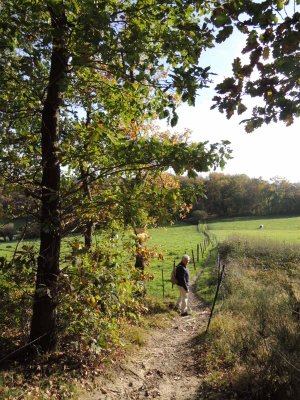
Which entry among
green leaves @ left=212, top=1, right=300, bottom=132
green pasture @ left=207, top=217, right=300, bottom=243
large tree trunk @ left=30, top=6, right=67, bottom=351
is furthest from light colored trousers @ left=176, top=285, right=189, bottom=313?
green pasture @ left=207, top=217, right=300, bottom=243

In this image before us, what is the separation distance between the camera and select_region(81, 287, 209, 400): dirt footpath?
686cm

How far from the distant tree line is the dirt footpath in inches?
2973

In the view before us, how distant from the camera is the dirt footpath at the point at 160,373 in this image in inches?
270

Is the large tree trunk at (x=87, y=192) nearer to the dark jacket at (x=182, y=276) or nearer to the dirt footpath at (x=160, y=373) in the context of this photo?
the dirt footpath at (x=160, y=373)

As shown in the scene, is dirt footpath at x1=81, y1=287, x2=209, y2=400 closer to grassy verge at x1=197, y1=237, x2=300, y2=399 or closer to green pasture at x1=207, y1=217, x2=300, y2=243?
grassy verge at x1=197, y1=237, x2=300, y2=399

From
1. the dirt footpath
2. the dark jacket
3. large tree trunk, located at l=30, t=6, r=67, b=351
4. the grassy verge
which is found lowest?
the dirt footpath

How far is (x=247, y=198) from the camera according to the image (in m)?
96.3

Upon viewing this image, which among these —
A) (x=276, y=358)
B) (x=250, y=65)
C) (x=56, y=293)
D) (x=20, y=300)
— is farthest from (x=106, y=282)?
(x=250, y=65)

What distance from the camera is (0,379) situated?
612 centimetres

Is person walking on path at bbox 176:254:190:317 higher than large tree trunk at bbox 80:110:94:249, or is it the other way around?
large tree trunk at bbox 80:110:94:249

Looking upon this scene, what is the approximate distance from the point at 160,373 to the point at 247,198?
92.1 meters

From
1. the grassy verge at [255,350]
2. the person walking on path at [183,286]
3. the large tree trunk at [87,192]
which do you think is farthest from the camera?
the person walking on path at [183,286]

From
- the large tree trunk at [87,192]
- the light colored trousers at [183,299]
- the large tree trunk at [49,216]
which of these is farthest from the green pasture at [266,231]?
the large tree trunk at [49,216]

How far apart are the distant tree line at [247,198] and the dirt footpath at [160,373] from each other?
248 ft
